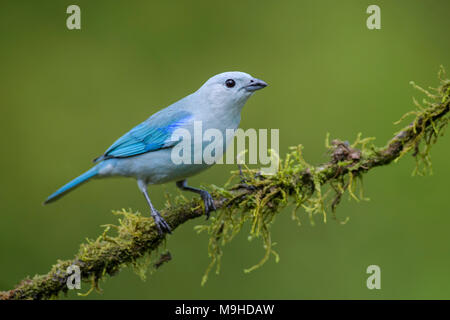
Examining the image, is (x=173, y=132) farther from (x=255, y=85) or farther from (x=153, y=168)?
(x=255, y=85)

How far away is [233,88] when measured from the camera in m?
4.43

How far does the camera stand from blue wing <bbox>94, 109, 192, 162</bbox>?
4430 mm

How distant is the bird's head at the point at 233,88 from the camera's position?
4.39 meters

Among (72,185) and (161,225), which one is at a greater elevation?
(72,185)

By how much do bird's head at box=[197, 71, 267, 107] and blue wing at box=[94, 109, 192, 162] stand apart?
0.30 meters

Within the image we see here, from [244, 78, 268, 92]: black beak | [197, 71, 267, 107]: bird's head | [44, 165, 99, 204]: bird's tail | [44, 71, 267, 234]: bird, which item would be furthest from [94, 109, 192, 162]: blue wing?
[244, 78, 268, 92]: black beak

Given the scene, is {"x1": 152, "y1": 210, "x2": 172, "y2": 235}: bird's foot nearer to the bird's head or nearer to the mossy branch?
the mossy branch

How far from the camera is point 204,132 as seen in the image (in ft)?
14.0

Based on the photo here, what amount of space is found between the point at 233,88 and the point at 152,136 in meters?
0.85

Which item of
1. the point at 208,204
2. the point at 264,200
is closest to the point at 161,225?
the point at 208,204

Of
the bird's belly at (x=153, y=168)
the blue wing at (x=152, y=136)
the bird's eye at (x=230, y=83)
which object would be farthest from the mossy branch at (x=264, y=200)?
the bird's eye at (x=230, y=83)

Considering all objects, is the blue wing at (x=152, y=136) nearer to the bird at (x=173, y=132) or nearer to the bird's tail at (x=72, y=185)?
the bird at (x=173, y=132)


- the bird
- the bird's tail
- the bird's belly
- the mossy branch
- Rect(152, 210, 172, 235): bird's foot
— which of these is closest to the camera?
the mossy branch

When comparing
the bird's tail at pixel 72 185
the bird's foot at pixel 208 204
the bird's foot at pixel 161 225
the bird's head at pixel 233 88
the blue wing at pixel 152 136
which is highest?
the bird's head at pixel 233 88
